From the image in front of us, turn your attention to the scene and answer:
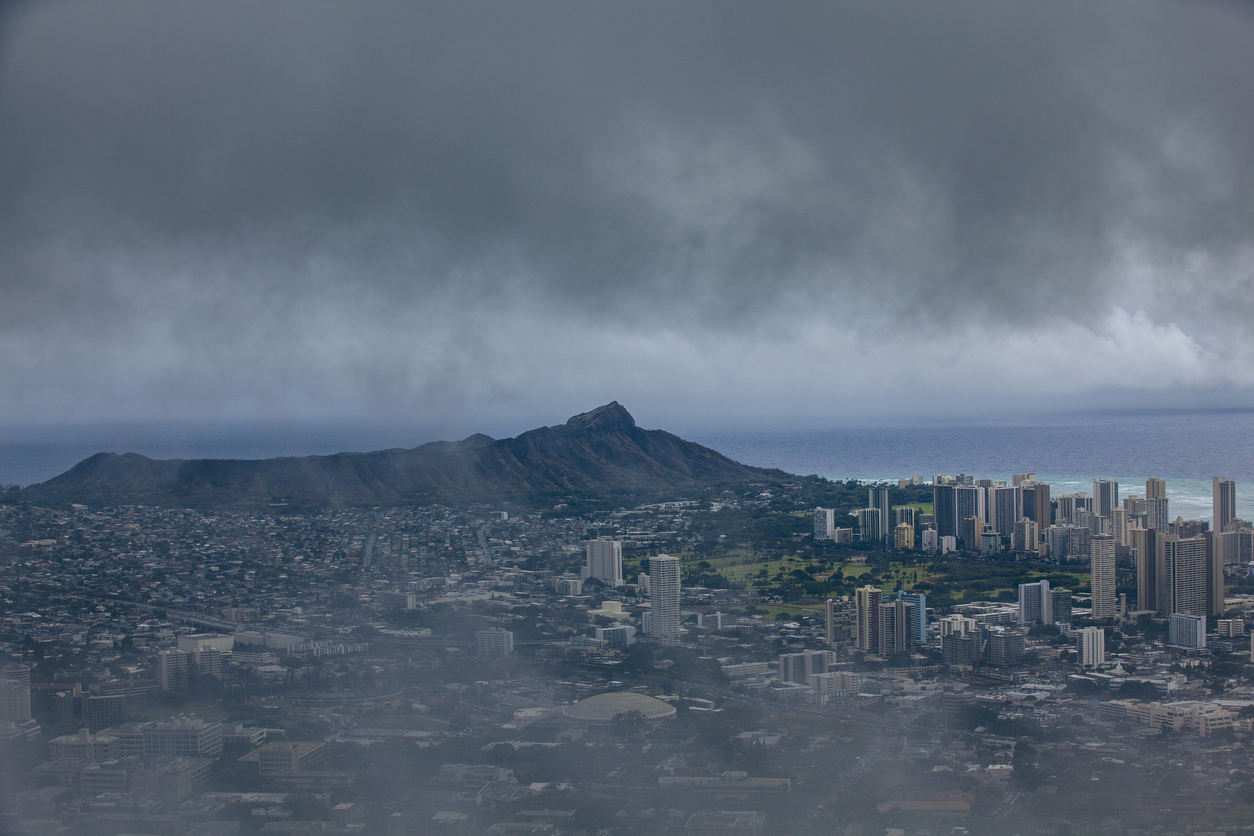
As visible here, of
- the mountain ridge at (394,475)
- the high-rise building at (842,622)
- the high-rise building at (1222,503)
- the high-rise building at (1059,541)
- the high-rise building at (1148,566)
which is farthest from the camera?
the high-rise building at (1059,541)

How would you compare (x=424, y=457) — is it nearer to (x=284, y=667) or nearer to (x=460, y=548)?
(x=460, y=548)

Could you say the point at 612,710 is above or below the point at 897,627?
below

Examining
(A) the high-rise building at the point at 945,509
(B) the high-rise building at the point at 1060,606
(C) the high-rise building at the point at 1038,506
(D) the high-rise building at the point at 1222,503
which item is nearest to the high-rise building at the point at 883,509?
(A) the high-rise building at the point at 945,509

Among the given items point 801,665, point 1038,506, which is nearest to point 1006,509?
point 1038,506

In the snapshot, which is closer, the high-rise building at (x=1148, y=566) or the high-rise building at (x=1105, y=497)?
the high-rise building at (x=1148, y=566)

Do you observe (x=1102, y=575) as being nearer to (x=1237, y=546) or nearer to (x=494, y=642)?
(x=1237, y=546)

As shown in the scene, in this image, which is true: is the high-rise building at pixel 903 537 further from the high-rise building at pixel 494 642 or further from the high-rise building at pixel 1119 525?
the high-rise building at pixel 494 642

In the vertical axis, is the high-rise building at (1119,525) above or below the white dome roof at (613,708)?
above
